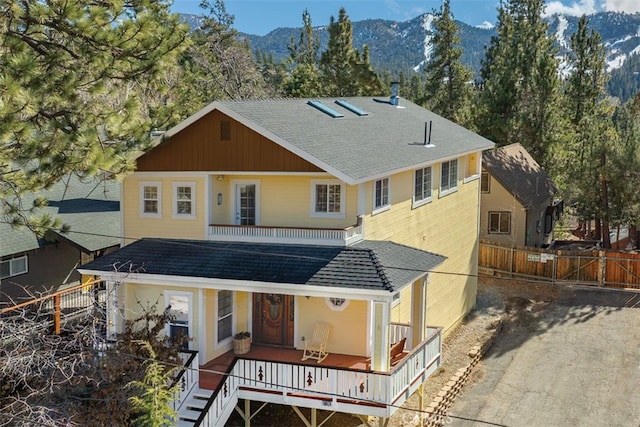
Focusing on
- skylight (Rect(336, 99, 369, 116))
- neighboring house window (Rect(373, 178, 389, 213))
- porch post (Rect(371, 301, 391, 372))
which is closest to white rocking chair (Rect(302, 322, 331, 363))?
porch post (Rect(371, 301, 391, 372))

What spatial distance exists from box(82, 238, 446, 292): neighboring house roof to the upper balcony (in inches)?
6.3

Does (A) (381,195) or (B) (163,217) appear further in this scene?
(B) (163,217)

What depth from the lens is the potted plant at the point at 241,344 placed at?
17.5 m

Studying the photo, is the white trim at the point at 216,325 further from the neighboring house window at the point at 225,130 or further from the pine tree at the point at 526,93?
Result: the pine tree at the point at 526,93

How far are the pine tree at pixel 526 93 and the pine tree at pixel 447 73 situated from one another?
7969 mm

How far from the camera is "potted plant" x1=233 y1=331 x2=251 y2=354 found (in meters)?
17.5

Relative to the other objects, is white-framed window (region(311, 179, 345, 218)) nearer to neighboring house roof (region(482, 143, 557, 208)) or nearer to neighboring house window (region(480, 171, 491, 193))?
neighboring house roof (region(482, 143, 557, 208))

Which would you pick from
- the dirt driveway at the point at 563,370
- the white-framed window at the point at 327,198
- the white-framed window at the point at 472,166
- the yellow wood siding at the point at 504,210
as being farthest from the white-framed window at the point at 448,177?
the yellow wood siding at the point at 504,210

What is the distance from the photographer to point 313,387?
49.1 feet

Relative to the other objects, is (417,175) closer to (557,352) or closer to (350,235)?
(350,235)

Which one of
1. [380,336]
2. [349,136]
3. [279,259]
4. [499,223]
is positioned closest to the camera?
[380,336]

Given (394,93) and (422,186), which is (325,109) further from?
(394,93)

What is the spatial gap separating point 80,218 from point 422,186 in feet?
39.5

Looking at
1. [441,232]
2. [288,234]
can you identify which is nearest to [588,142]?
[441,232]
